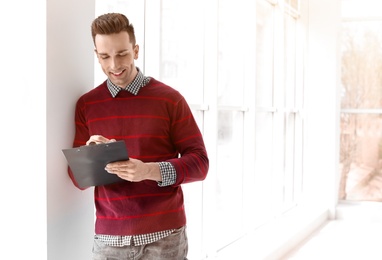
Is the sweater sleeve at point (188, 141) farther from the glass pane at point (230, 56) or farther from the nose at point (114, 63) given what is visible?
the glass pane at point (230, 56)

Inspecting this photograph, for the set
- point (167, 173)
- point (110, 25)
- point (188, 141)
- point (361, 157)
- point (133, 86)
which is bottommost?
point (361, 157)

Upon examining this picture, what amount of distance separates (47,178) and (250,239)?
332 cm

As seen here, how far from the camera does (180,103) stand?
2.23m

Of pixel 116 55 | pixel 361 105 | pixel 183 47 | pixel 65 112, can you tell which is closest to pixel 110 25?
pixel 116 55

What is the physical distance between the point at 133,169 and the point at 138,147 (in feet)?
0.66

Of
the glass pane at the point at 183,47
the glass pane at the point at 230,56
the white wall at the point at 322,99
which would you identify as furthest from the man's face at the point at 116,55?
the white wall at the point at 322,99

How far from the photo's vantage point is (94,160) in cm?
199

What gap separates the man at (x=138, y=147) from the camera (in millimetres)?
2104

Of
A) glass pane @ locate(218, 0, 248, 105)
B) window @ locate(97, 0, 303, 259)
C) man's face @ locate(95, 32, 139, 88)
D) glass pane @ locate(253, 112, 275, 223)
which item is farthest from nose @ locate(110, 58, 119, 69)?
glass pane @ locate(253, 112, 275, 223)

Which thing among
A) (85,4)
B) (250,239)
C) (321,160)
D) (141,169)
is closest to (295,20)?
(321,160)

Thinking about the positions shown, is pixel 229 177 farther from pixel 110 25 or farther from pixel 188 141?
pixel 110 25

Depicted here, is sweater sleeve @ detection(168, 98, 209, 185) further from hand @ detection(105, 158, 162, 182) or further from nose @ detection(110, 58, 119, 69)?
nose @ detection(110, 58, 119, 69)

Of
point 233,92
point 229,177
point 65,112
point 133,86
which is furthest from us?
point 233,92
